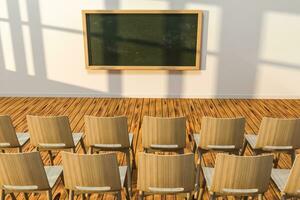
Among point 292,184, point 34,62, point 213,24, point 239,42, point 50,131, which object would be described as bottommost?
point 292,184

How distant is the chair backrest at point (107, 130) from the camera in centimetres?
330

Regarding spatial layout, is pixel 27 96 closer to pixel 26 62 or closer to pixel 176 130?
pixel 26 62

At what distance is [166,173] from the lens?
248cm

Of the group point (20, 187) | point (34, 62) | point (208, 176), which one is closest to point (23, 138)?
point (20, 187)

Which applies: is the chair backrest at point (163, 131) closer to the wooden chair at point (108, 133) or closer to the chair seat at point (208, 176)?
the wooden chair at point (108, 133)

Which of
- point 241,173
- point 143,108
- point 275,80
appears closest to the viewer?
point 241,173

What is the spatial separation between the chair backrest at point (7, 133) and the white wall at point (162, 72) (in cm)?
362

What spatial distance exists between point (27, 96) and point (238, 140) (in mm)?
5283

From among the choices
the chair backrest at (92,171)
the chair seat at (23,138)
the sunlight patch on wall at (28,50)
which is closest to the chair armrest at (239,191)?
the chair backrest at (92,171)

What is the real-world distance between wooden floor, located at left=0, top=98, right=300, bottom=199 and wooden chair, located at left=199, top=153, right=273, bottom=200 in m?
2.68

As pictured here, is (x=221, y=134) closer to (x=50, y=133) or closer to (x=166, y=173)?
(x=166, y=173)

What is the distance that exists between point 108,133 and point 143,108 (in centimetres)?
296

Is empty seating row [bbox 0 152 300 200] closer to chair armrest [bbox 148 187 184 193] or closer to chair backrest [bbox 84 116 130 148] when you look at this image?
chair armrest [bbox 148 187 184 193]

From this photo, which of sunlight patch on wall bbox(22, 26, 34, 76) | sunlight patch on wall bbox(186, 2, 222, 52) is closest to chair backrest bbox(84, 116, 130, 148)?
sunlight patch on wall bbox(186, 2, 222, 52)
